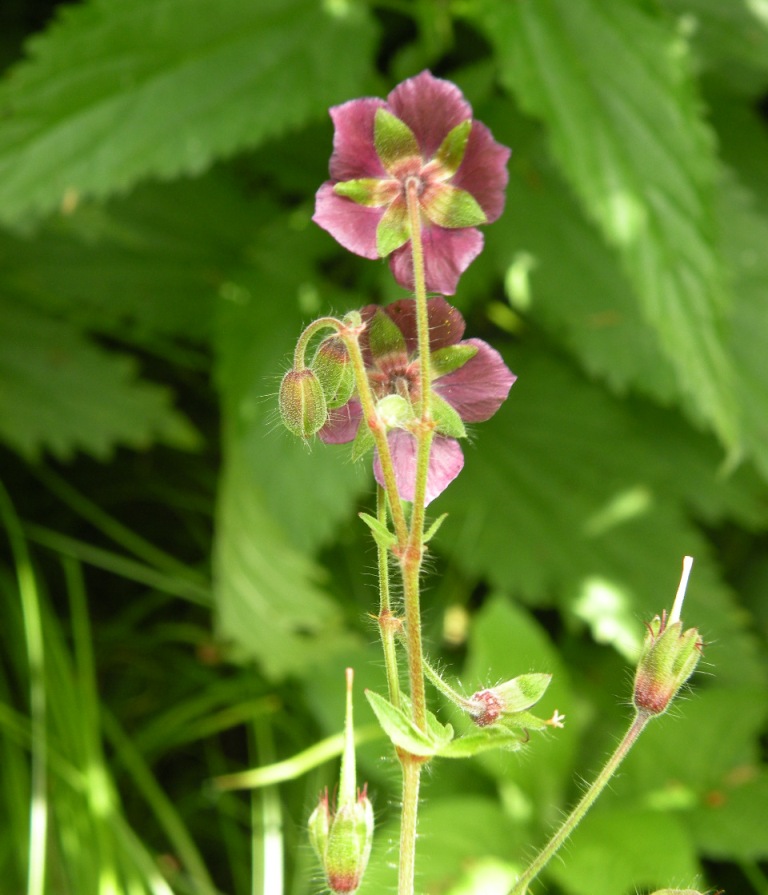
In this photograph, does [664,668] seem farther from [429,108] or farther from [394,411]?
[429,108]

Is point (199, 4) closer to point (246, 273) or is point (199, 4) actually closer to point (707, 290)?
point (246, 273)

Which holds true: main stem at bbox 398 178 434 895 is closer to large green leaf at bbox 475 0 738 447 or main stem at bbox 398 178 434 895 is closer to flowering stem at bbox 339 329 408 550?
flowering stem at bbox 339 329 408 550

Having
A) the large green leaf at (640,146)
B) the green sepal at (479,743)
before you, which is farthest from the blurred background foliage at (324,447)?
the green sepal at (479,743)

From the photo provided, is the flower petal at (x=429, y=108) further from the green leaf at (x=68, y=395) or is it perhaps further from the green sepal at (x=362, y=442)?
the green leaf at (x=68, y=395)

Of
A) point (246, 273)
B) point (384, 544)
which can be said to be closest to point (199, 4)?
point (246, 273)

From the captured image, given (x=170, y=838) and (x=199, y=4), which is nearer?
(x=199, y=4)

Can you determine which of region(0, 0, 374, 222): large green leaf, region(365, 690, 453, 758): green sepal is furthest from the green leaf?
region(365, 690, 453, 758): green sepal
